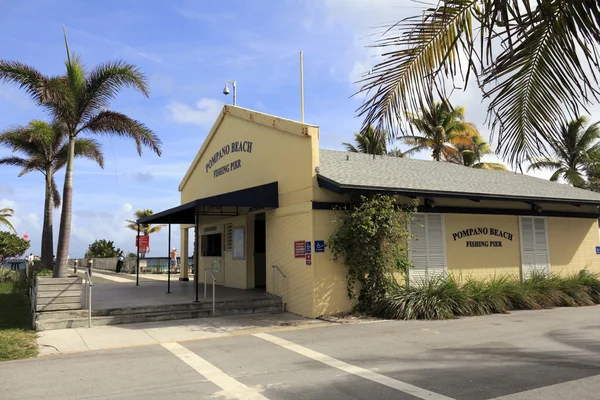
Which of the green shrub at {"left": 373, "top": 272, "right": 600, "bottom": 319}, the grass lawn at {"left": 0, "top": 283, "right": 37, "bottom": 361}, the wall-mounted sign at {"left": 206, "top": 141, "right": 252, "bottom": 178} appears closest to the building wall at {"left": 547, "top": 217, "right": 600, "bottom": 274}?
the green shrub at {"left": 373, "top": 272, "right": 600, "bottom": 319}

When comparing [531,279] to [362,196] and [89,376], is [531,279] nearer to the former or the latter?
[362,196]

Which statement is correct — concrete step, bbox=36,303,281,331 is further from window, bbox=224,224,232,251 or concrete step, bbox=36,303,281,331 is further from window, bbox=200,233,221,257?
window, bbox=200,233,221,257

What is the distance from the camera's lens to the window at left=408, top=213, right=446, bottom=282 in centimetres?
1353

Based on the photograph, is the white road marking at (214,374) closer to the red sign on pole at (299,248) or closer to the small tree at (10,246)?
the red sign on pole at (299,248)

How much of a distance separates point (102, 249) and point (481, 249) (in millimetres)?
39476

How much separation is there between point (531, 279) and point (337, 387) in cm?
1075

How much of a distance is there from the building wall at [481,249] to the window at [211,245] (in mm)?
9170

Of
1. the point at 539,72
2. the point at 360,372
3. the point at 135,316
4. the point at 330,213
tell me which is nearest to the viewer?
the point at 539,72

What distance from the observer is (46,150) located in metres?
22.7

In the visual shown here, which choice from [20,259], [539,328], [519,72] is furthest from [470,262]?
[20,259]

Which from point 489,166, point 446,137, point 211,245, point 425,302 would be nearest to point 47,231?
point 211,245

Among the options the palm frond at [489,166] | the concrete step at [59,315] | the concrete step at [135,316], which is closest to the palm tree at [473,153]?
the palm frond at [489,166]

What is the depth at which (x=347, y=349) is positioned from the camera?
27.6 feet

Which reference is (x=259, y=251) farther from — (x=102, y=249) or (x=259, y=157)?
(x=102, y=249)
